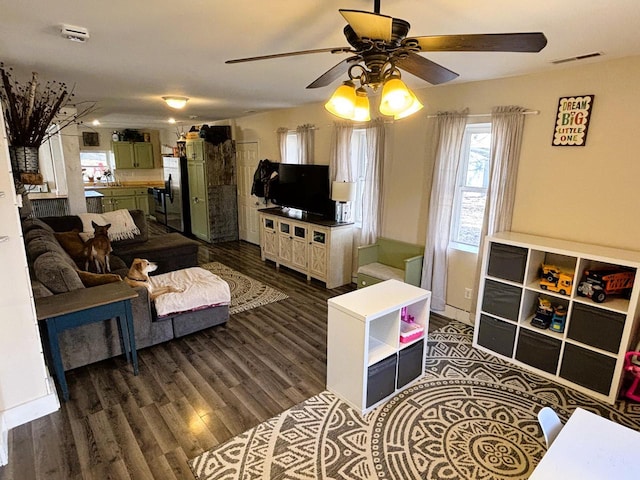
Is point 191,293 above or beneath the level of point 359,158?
beneath

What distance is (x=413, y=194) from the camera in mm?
4020

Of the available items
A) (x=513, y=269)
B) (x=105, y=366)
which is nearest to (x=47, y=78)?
(x=105, y=366)

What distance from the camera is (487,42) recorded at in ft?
4.53

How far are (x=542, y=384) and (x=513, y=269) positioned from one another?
3.01 feet

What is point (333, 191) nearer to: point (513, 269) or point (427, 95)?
point (427, 95)

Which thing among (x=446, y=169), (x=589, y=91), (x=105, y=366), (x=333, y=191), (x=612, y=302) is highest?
(x=589, y=91)

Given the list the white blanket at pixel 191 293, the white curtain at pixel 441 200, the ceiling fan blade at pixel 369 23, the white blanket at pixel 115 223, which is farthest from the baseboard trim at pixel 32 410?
the white curtain at pixel 441 200

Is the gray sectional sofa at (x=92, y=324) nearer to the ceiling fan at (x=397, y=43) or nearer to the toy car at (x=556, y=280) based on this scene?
the ceiling fan at (x=397, y=43)

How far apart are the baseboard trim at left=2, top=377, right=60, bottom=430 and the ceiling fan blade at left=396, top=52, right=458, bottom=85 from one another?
9.78 feet

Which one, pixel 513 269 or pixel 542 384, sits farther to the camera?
pixel 513 269

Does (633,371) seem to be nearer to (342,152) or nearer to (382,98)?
(382,98)

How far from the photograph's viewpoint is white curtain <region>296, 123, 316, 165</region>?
5.18 meters

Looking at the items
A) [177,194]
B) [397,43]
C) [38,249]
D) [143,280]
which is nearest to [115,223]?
[38,249]

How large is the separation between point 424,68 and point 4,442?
315cm
